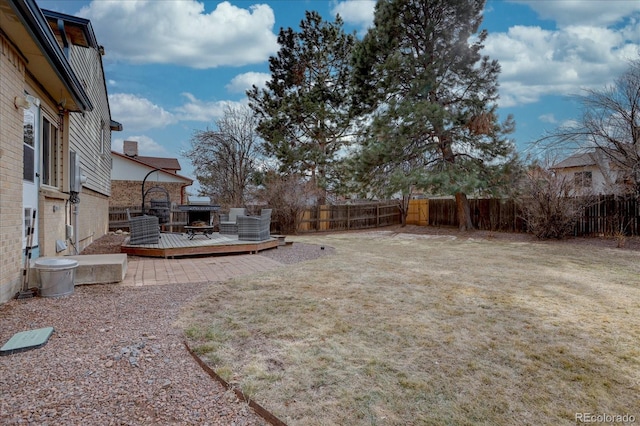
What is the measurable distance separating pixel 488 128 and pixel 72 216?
1378 centimetres

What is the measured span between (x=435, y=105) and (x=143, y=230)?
36.7 feet

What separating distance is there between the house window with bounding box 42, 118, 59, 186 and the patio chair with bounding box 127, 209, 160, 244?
5.78 feet

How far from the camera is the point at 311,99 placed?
1952 centimetres

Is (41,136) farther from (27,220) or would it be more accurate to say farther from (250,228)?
(250,228)

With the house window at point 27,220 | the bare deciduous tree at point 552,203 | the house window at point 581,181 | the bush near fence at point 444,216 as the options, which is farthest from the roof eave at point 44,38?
the house window at point 581,181

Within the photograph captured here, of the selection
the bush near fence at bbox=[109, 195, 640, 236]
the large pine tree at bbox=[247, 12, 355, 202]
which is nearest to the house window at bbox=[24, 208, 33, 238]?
the bush near fence at bbox=[109, 195, 640, 236]

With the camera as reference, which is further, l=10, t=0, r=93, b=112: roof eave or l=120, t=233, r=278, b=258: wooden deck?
l=120, t=233, r=278, b=258: wooden deck

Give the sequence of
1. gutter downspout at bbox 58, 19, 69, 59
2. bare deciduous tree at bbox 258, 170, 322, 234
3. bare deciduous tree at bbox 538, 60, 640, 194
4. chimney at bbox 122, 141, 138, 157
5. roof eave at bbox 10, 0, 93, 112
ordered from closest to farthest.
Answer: roof eave at bbox 10, 0, 93, 112, gutter downspout at bbox 58, 19, 69, 59, bare deciduous tree at bbox 538, 60, 640, 194, bare deciduous tree at bbox 258, 170, 322, 234, chimney at bbox 122, 141, 138, 157

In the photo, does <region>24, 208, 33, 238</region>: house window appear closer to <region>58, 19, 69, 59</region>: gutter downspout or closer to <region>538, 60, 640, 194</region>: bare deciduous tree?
<region>58, 19, 69, 59</region>: gutter downspout

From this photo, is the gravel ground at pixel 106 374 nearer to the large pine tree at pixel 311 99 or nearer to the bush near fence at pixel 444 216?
the bush near fence at pixel 444 216

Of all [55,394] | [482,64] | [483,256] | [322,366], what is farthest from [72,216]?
[482,64]

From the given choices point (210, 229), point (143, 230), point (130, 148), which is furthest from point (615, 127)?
point (130, 148)

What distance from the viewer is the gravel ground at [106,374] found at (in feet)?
6.72

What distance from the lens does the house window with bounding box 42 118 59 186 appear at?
577 centimetres
